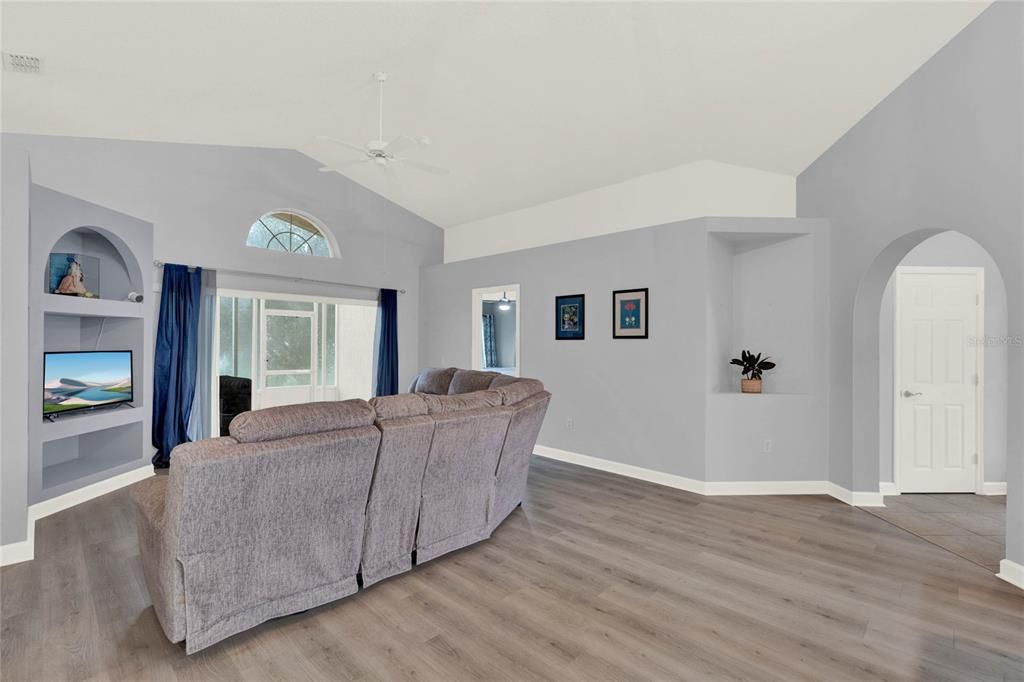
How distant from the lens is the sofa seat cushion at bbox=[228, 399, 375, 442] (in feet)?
6.66

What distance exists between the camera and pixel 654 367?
4.66 metres

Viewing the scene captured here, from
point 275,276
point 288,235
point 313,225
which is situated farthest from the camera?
point 313,225

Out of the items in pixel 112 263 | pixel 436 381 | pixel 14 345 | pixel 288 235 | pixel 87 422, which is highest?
pixel 288 235

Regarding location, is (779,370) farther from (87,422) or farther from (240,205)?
(87,422)

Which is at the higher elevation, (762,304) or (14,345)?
(762,304)

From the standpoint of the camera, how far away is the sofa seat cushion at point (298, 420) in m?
2.03

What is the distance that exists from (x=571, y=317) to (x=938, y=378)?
11.0 ft

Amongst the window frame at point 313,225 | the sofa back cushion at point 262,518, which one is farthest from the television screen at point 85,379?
the sofa back cushion at point 262,518

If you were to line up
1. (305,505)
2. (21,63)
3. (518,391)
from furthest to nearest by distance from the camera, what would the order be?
(518,391) < (21,63) < (305,505)

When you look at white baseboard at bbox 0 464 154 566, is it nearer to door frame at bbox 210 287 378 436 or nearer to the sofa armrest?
door frame at bbox 210 287 378 436

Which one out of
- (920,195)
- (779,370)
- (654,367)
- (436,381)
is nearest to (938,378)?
(779,370)

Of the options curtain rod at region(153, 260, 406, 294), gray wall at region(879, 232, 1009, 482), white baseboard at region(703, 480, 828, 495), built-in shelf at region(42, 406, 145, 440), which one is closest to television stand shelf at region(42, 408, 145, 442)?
built-in shelf at region(42, 406, 145, 440)

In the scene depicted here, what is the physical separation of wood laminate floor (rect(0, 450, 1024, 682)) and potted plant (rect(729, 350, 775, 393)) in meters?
1.31

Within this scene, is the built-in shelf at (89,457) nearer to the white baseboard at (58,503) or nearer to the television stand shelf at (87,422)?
the white baseboard at (58,503)
